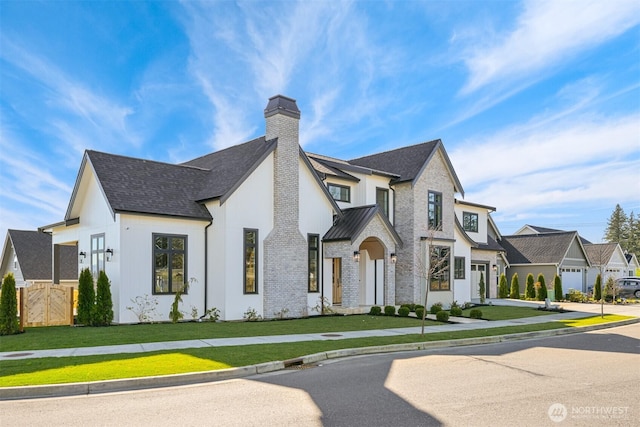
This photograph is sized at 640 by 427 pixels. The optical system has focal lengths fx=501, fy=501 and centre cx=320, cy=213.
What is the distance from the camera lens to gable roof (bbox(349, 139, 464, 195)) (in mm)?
26906

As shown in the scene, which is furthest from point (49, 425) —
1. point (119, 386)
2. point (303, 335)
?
point (303, 335)

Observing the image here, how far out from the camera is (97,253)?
19859mm

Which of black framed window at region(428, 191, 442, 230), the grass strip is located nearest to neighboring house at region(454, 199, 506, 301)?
black framed window at region(428, 191, 442, 230)

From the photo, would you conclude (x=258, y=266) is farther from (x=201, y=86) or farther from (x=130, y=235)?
(x=201, y=86)

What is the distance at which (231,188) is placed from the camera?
64.4ft

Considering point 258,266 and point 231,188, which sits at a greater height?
point 231,188

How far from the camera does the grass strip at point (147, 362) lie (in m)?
9.17

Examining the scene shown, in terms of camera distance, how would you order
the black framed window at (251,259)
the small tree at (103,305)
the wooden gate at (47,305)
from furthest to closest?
the black framed window at (251,259), the small tree at (103,305), the wooden gate at (47,305)

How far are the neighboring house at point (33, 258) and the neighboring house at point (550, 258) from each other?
3454cm

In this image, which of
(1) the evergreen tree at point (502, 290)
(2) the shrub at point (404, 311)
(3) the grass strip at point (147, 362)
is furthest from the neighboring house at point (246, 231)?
(1) the evergreen tree at point (502, 290)

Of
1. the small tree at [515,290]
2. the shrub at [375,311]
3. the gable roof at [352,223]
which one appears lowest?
the small tree at [515,290]

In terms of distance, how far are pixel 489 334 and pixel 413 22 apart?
1066 centimetres

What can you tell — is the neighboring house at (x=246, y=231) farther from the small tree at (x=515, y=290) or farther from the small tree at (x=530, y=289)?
the small tree at (x=515, y=290)

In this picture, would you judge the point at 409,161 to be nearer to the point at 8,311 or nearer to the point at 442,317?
the point at 442,317
